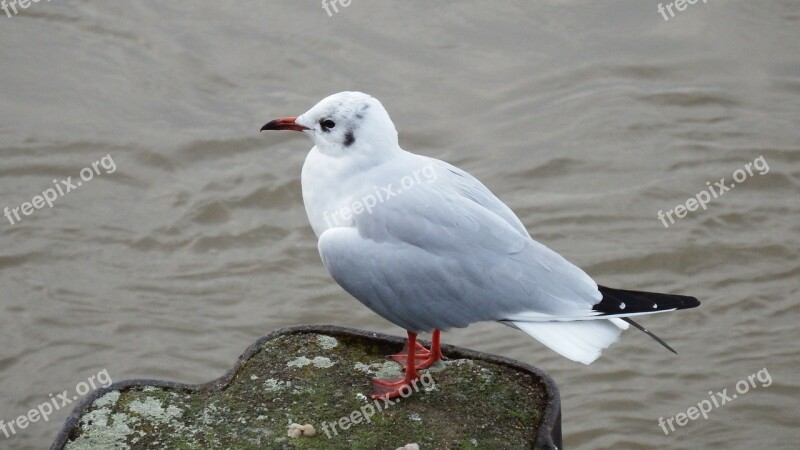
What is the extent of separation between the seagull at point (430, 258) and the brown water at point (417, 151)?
1.89 metres

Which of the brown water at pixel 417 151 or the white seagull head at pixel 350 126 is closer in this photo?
the white seagull head at pixel 350 126

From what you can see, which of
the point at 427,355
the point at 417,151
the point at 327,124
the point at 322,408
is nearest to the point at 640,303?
the point at 427,355

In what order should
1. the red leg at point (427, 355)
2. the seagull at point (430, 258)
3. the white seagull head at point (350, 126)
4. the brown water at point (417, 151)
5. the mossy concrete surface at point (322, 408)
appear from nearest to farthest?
the mossy concrete surface at point (322, 408)
the seagull at point (430, 258)
the white seagull head at point (350, 126)
the red leg at point (427, 355)
the brown water at point (417, 151)

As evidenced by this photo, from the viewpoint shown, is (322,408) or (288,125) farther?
(288,125)

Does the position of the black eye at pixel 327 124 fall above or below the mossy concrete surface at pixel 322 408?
above

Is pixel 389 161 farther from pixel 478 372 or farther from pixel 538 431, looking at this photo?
pixel 538 431

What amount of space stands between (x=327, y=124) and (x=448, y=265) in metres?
0.70

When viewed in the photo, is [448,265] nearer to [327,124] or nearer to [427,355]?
[427,355]

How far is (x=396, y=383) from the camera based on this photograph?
361cm

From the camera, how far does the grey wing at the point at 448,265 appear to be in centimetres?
356

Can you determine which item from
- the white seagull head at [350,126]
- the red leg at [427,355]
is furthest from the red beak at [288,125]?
the red leg at [427,355]

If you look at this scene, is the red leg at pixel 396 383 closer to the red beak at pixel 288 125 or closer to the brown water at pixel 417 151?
the red beak at pixel 288 125

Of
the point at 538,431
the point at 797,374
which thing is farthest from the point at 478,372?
the point at 797,374

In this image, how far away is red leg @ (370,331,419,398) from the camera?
140 inches
